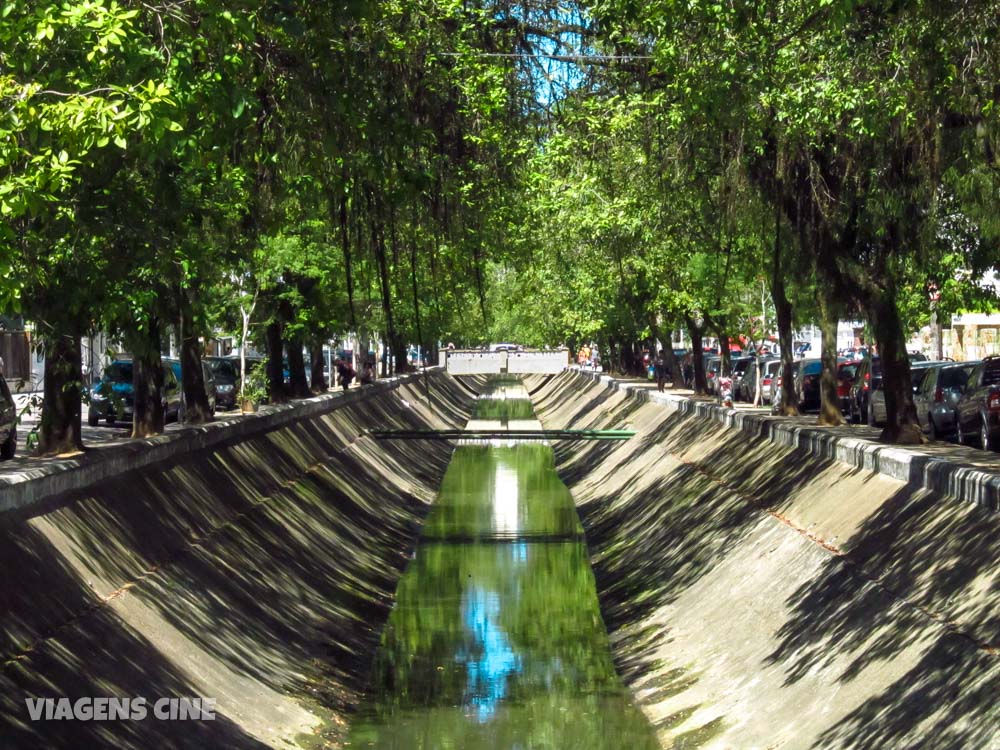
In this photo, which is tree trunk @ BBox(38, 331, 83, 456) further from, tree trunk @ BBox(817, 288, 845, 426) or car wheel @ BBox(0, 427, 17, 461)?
tree trunk @ BBox(817, 288, 845, 426)

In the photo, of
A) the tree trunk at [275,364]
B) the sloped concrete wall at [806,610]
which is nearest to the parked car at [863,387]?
the sloped concrete wall at [806,610]

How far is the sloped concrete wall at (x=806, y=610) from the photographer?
44.2 ft

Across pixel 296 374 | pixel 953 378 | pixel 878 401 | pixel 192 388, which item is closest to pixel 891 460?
pixel 953 378

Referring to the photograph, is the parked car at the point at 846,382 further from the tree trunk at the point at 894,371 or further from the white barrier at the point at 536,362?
the white barrier at the point at 536,362

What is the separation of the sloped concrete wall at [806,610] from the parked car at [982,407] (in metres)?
3.44

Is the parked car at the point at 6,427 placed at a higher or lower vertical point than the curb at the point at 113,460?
higher

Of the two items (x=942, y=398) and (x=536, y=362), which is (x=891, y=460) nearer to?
(x=942, y=398)

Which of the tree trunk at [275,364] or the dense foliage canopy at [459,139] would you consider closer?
the dense foliage canopy at [459,139]

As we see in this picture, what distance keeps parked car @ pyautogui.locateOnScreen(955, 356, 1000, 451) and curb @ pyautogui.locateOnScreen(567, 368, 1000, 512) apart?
2900 millimetres

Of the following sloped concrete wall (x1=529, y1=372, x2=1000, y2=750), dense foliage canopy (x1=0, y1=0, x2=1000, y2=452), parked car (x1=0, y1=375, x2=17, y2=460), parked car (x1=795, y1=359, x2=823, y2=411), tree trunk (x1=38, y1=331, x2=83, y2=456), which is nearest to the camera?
dense foliage canopy (x1=0, y1=0, x2=1000, y2=452)

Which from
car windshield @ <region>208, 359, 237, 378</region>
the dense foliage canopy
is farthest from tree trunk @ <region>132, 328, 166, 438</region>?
car windshield @ <region>208, 359, 237, 378</region>

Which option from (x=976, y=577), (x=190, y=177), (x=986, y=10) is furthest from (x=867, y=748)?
(x=190, y=177)

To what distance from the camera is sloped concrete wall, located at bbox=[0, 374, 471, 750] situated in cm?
1356

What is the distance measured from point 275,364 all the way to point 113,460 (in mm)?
27337
